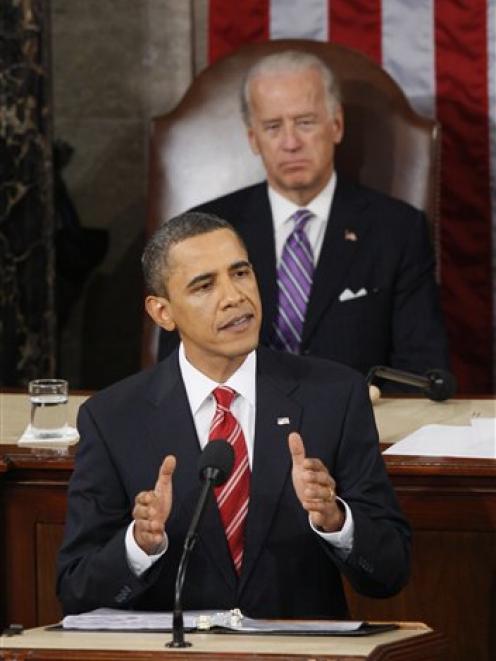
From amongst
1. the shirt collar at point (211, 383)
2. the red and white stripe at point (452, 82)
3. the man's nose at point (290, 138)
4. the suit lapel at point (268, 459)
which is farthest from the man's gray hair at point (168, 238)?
the red and white stripe at point (452, 82)

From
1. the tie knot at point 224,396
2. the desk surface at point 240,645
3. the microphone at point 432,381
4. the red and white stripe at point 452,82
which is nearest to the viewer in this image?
the desk surface at point 240,645

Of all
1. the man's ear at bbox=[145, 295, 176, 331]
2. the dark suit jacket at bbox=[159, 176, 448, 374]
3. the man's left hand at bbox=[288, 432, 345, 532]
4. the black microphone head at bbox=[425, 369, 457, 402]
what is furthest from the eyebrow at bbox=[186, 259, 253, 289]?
the dark suit jacket at bbox=[159, 176, 448, 374]

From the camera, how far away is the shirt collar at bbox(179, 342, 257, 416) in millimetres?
Result: 3002

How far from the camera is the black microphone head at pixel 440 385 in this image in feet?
13.1

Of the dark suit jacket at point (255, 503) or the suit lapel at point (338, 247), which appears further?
the suit lapel at point (338, 247)

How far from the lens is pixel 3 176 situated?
540 cm

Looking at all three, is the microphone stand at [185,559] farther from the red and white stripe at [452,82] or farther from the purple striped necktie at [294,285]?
the red and white stripe at [452,82]

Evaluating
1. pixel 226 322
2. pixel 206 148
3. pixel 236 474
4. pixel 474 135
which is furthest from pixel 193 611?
pixel 474 135

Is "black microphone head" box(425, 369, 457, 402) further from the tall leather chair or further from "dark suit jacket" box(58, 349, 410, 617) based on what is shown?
the tall leather chair

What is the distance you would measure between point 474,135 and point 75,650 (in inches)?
150

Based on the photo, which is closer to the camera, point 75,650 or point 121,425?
point 75,650

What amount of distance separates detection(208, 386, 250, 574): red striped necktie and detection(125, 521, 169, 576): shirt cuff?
181mm

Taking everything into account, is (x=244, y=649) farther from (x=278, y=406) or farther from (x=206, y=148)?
(x=206, y=148)

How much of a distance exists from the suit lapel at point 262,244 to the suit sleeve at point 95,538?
1.93 meters
